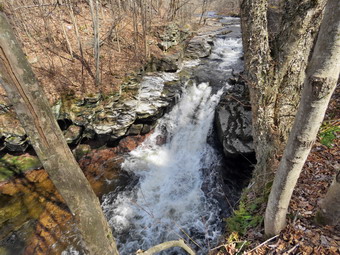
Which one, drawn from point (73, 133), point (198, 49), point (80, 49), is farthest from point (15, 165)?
point (198, 49)

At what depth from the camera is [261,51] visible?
9.43 feet

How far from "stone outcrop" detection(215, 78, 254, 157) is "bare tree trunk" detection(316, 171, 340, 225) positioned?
12.4 ft

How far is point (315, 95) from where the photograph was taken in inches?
47.7

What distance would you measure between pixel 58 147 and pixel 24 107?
0.41 meters

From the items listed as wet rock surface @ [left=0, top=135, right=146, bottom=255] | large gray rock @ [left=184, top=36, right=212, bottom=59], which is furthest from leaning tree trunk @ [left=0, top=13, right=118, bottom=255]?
large gray rock @ [left=184, top=36, right=212, bottom=59]

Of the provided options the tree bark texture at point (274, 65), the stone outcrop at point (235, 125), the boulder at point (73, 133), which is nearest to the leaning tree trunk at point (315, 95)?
the tree bark texture at point (274, 65)

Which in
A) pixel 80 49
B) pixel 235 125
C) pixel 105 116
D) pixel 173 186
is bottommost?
pixel 173 186

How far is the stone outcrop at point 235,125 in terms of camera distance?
6152 millimetres

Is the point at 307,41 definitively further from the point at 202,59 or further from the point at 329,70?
the point at 202,59

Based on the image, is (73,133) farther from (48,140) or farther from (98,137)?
(48,140)

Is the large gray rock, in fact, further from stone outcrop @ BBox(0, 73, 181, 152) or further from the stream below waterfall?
stone outcrop @ BBox(0, 73, 181, 152)

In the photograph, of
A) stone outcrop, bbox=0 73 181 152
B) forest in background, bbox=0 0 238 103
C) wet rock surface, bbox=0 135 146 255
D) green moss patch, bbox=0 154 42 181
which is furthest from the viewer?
forest in background, bbox=0 0 238 103

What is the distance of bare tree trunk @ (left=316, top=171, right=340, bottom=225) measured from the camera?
1.88 metres

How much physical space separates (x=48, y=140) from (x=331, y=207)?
281 cm
